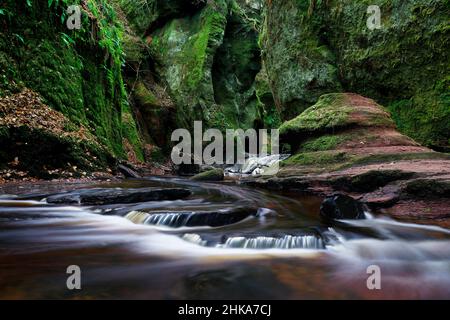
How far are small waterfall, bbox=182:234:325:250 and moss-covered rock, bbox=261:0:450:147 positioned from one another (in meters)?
7.09

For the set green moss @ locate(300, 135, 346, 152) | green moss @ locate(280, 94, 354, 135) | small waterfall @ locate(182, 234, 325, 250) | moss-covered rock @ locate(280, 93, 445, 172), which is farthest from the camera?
green moss @ locate(280, 94, 354, 135)

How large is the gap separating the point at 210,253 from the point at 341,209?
2.11 metres

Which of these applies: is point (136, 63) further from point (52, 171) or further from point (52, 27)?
point (52, 171)

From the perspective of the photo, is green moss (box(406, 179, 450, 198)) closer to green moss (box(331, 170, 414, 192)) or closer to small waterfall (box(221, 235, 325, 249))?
green moss (box(331, 170, 414, 192))

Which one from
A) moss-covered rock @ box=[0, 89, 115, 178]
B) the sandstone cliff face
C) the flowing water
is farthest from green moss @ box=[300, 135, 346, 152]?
the sandstone cliff face

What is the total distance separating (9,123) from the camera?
6.23 metres

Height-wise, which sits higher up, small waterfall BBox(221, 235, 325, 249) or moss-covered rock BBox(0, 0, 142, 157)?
moss-covered rock BBox(0, 0, 142, 157)

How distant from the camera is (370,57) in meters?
10.4

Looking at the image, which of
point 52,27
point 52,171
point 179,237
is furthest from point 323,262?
point 52,27

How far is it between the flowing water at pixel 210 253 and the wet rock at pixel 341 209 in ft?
0.52

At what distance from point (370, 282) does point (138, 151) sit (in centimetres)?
1131

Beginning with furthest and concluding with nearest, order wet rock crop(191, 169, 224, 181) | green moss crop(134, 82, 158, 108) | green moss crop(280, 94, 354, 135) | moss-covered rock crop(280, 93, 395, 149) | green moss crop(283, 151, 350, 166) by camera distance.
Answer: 1. green moss crop(134, 82, 158, 108)
2. wet rock crop(191, 169, 224, 181)
3. green moss crop(280, 94, 354, 135)
4. moss-covered rock crop(280, 93, 395, 149)
5. green moss crop(283, 151, 350, 166)

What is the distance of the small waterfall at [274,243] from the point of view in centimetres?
316

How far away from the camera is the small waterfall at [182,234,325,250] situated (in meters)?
3.16
